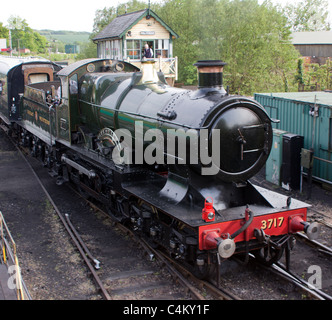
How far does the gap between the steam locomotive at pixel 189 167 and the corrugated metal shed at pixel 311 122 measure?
5.20 metres

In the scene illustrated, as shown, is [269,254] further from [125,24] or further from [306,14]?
[306,14]

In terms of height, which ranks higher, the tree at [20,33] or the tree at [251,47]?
the tree at [20,33]

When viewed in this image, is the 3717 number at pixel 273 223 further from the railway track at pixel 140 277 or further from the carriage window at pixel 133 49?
the carriage window at pixel 133 49

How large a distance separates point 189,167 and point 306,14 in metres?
70.5

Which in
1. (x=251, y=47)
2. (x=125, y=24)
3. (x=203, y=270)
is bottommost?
(x=203, y=270)

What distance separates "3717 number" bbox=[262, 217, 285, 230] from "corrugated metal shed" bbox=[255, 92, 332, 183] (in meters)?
5.41

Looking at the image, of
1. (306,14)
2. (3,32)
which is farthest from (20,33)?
(306,14)

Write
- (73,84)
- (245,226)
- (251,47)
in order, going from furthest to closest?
(251,47) < (73,84) < (245,226)

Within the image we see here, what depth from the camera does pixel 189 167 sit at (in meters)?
6.80

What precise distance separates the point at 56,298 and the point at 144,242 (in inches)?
85.6

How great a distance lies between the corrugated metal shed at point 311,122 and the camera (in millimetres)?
11859

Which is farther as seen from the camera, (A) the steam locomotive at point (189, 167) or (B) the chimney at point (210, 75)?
(B) the chimney at point (210, 75)

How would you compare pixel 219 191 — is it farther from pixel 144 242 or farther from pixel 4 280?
pixel 4 280

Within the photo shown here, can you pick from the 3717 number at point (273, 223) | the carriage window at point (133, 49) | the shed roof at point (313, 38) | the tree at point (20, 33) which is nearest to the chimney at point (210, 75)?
the 3717 number at point (273, 223)
